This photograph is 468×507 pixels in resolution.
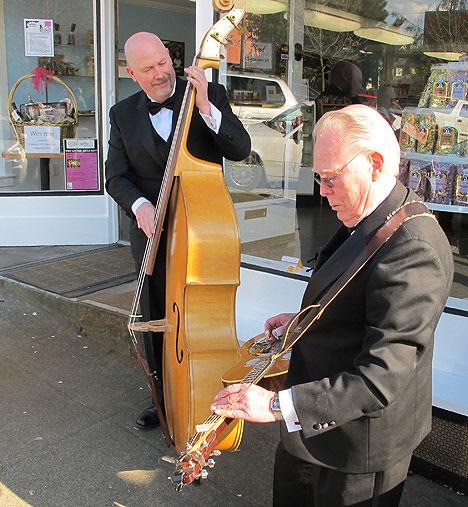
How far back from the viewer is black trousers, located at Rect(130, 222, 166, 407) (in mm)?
2820

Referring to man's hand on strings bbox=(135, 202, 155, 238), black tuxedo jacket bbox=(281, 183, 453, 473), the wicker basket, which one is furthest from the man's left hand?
the wicker basket

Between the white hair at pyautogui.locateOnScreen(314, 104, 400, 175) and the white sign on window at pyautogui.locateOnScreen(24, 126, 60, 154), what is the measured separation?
5131mm

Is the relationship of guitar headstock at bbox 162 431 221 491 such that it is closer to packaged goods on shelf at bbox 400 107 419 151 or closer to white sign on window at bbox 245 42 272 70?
packaged goods on shelf at bbox 400 107 419 151

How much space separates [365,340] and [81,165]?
5.07 m

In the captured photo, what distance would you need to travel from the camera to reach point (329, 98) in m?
4.31

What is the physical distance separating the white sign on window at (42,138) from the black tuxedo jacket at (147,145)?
3479 millimetres

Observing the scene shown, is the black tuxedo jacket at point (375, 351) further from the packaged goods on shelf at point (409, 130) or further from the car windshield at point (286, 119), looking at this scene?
the car windshield at point (286, 119)

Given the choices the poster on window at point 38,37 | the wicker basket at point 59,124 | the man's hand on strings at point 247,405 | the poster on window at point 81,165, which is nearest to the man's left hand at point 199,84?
the man's hand on strings at point 247,405

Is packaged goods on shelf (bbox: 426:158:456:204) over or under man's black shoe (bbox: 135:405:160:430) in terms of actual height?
over

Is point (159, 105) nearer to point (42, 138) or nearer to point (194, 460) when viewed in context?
point (194, 460)

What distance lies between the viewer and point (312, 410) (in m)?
1.37

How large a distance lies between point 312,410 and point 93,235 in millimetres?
4948

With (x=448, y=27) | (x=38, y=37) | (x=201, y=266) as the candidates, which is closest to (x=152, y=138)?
(x=201, y=266)

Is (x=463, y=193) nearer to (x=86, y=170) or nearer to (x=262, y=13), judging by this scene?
(x=262, y=13)
